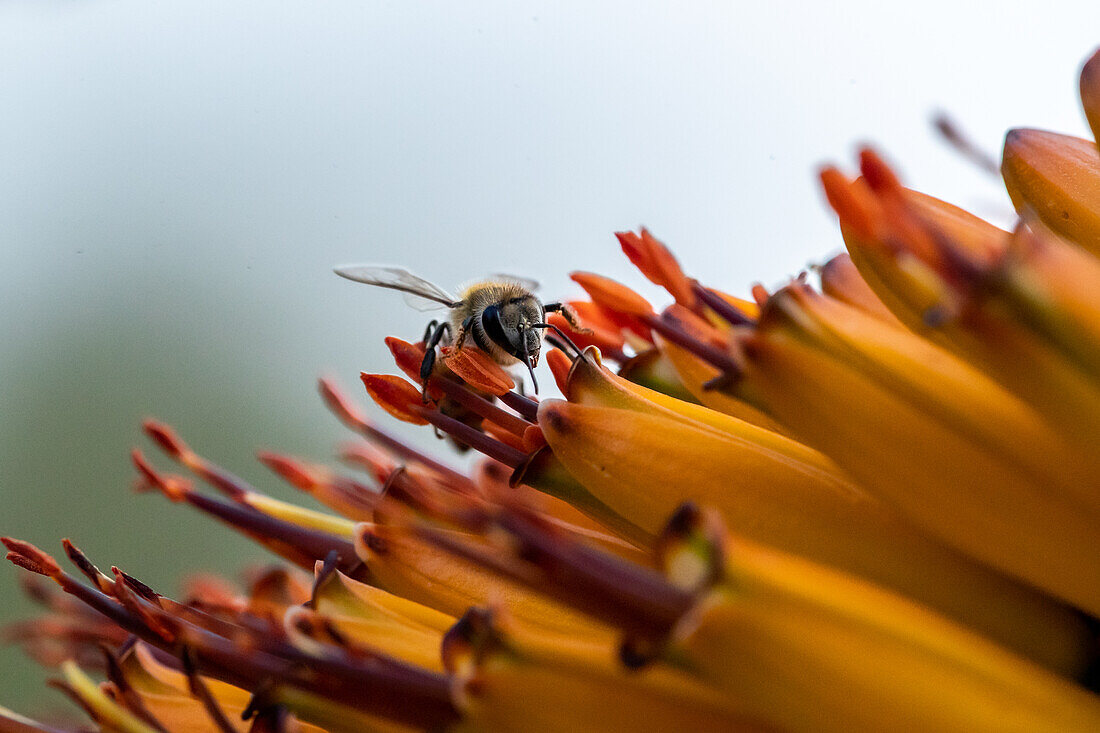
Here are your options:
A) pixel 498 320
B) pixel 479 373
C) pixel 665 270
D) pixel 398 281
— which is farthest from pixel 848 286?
pixel 398 281

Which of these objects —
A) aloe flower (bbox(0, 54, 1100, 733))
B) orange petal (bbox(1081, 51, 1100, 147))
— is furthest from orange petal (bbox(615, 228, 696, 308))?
orange petal (bbox(1081, 51, 1100, 147))

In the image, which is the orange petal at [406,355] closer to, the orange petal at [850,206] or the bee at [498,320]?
the bee at [498,320]

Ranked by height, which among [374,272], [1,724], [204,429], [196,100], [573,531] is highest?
[196,100]

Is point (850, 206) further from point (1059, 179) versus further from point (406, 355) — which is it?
point (406, 355)

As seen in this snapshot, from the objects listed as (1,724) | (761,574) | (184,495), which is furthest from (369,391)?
(761,574)

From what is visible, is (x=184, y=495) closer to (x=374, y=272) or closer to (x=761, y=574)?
(x=374, y=272)

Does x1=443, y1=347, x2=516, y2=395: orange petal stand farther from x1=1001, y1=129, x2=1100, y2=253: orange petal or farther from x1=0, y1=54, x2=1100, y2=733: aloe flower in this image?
x1=1001, y1=129, x2=1100, y2=253: orange petal
